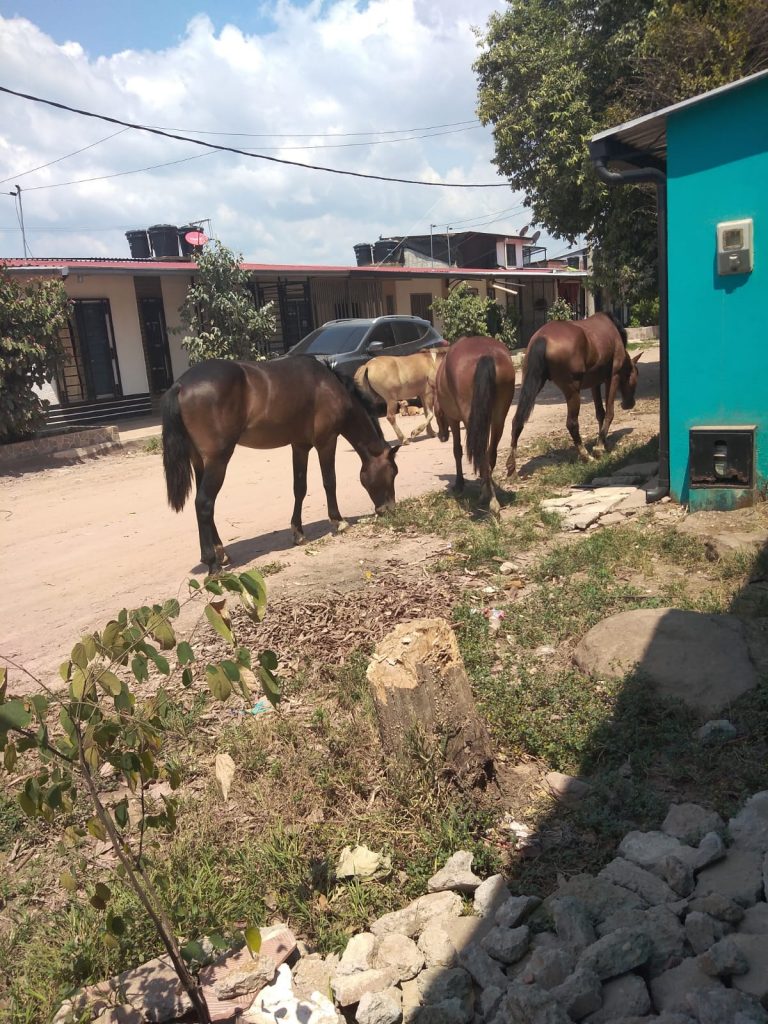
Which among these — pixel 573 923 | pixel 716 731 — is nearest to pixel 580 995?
pixel 573 923

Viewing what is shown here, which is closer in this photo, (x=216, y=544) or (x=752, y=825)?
(x=752, y=825)

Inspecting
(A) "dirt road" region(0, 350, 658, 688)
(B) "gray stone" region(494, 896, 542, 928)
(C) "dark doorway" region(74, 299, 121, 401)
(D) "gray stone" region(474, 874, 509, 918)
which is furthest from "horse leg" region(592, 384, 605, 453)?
(C) "dark doorway" region(74, 299, 121, 401)

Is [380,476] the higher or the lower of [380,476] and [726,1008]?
the higher

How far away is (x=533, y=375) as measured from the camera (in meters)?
9.40

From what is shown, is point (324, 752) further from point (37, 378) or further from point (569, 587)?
point (37, 378)

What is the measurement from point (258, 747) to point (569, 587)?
2541 millimetres

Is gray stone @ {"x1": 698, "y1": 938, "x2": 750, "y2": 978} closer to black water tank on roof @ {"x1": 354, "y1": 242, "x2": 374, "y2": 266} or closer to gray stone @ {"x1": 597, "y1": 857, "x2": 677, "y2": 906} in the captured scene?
gray stone @ {"x1": 597, "y1": 857, "x2": 677, "y2": 906}

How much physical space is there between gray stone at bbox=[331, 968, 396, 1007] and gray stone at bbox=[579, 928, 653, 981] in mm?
631

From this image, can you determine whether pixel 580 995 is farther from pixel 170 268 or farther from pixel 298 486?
pixel 170 268

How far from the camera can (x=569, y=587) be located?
5.37 m

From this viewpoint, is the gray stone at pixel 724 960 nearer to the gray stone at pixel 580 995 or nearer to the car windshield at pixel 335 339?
the gray stone at pixel 580 995

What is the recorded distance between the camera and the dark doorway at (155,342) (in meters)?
18.9

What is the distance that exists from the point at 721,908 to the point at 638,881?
0.28 m

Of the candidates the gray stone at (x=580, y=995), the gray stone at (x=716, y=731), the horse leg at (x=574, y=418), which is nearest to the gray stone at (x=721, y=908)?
the gray stone at (x=580, y=995)
